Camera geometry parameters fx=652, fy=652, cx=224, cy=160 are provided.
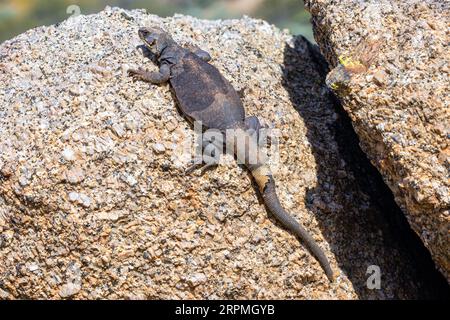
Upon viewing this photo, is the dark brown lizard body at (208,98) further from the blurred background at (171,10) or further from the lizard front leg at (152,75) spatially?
the blurred background at (171,10)

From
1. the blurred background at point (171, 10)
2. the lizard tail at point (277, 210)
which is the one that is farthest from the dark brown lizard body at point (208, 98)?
the blurred background at point (171, 10)

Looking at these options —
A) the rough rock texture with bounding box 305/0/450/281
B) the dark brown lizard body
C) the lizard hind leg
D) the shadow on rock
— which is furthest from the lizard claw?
the rough rock texture with bounding box 305/0/450/281

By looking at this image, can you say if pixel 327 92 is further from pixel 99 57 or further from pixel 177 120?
pixel 99 57

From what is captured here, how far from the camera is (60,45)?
Answer: 5000 millimetres

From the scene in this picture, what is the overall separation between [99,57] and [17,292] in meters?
1.75

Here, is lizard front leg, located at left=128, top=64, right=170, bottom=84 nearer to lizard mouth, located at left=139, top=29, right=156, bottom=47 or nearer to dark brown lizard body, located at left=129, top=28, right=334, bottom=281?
dark brown lizard body, located at left=129, top=28, right=334, bottom=281

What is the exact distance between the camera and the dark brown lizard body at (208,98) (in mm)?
4352

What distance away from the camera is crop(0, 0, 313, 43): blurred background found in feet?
43.1

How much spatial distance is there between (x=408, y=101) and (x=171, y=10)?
11.0m

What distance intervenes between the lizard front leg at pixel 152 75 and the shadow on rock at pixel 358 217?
1.12 metres

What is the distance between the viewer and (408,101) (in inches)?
155

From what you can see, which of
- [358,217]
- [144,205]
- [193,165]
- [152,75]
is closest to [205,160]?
[193,165]

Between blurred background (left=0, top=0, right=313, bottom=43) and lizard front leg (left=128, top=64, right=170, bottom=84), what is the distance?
6476mm

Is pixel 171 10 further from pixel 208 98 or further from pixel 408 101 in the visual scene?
pixel 408 101
